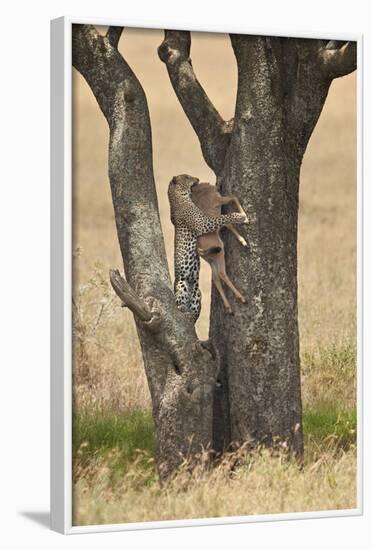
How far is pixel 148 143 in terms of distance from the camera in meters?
9.40

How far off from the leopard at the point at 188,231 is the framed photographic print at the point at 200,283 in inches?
0.5

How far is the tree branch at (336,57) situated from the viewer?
967cm

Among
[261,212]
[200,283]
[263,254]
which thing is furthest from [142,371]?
[261,212]

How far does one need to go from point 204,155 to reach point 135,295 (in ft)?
3.76

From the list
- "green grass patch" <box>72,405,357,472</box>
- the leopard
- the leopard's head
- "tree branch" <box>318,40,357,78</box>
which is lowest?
"green grass patch" <box>72,405,357,472</box>

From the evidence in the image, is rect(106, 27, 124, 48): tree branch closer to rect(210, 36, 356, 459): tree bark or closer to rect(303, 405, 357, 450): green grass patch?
rect(210, 36, 356, 459): tree bark

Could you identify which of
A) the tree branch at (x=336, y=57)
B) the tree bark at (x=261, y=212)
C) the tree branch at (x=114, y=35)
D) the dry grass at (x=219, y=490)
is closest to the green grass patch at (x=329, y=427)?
the dry grass at (x=219, y=490)

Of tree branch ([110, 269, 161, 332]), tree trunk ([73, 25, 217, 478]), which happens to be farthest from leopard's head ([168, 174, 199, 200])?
tree branch ([110, 269, 161, 332])

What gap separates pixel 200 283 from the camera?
10.2m

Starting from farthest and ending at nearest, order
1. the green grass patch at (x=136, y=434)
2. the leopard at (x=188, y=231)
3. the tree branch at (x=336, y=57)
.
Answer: the tree branch at (x=336, y=57), the leopard at (x=188, y=231), the green grass patch at (x=136, y=434)

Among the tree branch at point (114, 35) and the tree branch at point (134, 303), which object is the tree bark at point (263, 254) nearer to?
the tree branch at point (134, 303)

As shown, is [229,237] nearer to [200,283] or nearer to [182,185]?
[182,185]

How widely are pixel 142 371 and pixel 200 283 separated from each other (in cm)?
78

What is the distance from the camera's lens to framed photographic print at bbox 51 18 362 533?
29.9 ft
